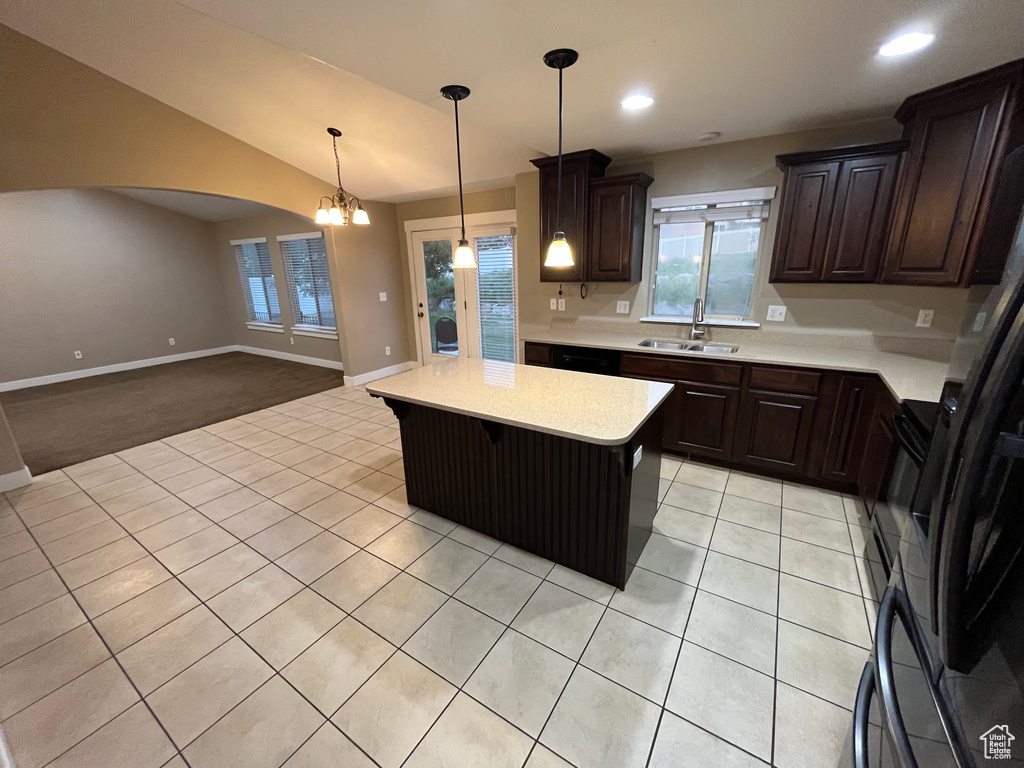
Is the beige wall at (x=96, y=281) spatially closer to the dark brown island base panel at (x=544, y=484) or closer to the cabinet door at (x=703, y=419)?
the dark brown island base panel at (x=544, y=484)

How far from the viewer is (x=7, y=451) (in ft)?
9.41

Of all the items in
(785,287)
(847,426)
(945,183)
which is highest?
(945,183)

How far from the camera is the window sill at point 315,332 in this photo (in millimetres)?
6106

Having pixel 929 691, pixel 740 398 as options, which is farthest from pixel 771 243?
pixel 929 691

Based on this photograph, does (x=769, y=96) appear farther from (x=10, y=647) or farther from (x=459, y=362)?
(x=10, y=647)

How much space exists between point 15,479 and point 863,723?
4.88 meters

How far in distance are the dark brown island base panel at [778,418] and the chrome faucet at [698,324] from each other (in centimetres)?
53

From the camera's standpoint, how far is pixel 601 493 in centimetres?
180

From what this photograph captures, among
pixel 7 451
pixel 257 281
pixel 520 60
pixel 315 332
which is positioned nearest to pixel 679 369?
pixel 520 60

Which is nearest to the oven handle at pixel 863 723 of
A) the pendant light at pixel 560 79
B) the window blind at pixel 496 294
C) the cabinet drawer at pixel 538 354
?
the pendant light at pixel 560 79

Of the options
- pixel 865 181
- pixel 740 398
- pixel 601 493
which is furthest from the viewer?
pixel 740 398

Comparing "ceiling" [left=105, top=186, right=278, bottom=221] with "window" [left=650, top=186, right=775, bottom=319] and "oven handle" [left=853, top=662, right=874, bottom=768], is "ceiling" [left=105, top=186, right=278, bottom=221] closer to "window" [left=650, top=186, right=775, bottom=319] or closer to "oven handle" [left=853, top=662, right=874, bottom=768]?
"window" [left=650, top=186, right=775, bottom=319]

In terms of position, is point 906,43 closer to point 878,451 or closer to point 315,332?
point 878,451

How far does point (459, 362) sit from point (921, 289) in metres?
3.03
